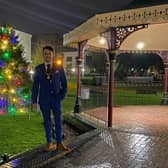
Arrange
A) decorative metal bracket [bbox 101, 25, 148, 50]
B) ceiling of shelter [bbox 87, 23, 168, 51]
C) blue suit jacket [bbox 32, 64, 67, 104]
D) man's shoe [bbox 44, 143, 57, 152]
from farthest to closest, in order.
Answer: ceiling of shelter [bbox 87, 23, 168, 51]
decorative metal bracket [bbox 101, 25, 148, 50]
man's shoe [bbox 44, 143, 57, 152]
blue suit jacket [bbox 32, 64, 67, 104]

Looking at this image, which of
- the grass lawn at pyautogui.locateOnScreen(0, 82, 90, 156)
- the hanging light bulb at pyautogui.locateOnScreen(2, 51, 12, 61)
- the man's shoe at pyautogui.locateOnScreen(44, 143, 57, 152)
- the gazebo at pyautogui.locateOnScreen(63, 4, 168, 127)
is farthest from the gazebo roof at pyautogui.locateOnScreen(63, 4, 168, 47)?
the hanging light bulb at pyautogui.locateOnScreen(2, 51, 12, 61)

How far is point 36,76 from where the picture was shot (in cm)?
638

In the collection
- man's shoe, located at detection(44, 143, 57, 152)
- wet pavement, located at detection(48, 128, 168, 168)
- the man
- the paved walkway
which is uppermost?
the man

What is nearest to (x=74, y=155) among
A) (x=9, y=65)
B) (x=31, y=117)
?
(x=31, y=117)

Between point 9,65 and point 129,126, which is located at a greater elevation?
point 9,65

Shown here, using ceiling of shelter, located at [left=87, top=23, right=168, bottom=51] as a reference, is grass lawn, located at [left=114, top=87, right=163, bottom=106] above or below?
below

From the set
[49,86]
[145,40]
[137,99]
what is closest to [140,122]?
[49,86]

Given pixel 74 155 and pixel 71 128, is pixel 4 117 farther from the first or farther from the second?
pixel 74 155

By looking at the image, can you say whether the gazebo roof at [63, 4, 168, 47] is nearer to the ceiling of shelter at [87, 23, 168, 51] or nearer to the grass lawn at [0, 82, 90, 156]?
the grass lawn at [0, 82, 90, 156]

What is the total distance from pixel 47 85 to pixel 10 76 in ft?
25.2

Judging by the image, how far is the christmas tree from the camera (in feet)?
44.4

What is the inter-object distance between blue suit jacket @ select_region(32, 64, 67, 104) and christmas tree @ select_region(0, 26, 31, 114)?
24.2 ft

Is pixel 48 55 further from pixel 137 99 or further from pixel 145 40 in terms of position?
pixel 137 99

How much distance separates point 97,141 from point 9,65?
23.0ft
